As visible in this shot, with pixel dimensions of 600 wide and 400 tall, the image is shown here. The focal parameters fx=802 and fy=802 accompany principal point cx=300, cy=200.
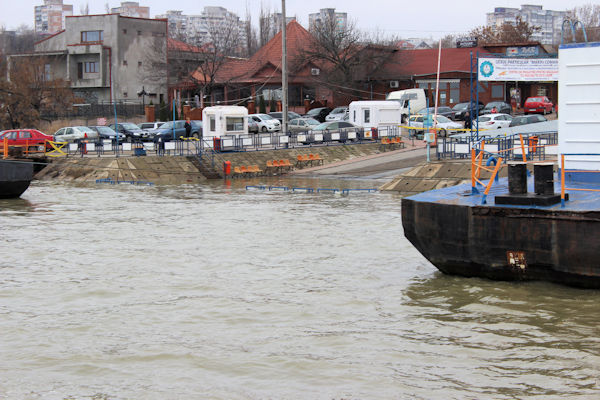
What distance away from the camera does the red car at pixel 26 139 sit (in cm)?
4088

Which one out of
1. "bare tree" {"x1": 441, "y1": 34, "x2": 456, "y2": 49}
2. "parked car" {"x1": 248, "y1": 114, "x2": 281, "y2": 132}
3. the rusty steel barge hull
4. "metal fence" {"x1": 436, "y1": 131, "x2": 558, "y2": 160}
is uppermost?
"bare tree" {"x1": 441, "y1": 34, "x2": 456, "y2": 49}

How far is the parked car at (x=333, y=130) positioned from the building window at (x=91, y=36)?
31.5m

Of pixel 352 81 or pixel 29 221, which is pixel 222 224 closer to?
pixel 29 221

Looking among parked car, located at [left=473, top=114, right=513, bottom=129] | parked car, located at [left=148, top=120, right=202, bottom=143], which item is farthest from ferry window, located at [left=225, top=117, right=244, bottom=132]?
parked car, located at [left=473, top=114, right=513, bottom=129]

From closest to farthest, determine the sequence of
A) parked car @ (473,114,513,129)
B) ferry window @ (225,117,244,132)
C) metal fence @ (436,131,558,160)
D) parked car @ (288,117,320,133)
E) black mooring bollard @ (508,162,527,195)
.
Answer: black mooring bollard @ (508,162,527,195) < metal fence @ (436,131,558,160) < ferry window @ (225,117,244,132) < parked car @ (473,114,513,129) < parked car @ (288,117,320,133)

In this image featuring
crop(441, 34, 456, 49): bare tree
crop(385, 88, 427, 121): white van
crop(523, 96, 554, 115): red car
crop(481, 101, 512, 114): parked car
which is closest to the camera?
crop(523, 96, 554, 115): red car

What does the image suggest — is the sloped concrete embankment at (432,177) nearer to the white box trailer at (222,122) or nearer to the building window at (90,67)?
the white box trailer at (222,122)

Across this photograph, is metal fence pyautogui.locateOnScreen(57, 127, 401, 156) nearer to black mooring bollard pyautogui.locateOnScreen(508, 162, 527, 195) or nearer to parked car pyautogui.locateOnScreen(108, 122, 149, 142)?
parked car pyautogui.locateOnScreen(108, 122, 149, 142)

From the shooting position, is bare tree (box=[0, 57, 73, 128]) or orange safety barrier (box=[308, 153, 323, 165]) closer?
orange safety barrier (box=[308, 153, 323, 165])

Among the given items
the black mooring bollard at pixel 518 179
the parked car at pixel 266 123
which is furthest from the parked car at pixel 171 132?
the black mooring bollard at pixel 518 179

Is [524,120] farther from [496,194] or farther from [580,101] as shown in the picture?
[496,194]

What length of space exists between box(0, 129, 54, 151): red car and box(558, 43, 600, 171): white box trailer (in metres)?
31.0

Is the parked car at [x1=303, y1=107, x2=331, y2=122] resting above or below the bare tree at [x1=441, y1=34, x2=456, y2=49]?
below

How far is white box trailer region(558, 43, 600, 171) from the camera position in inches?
609
